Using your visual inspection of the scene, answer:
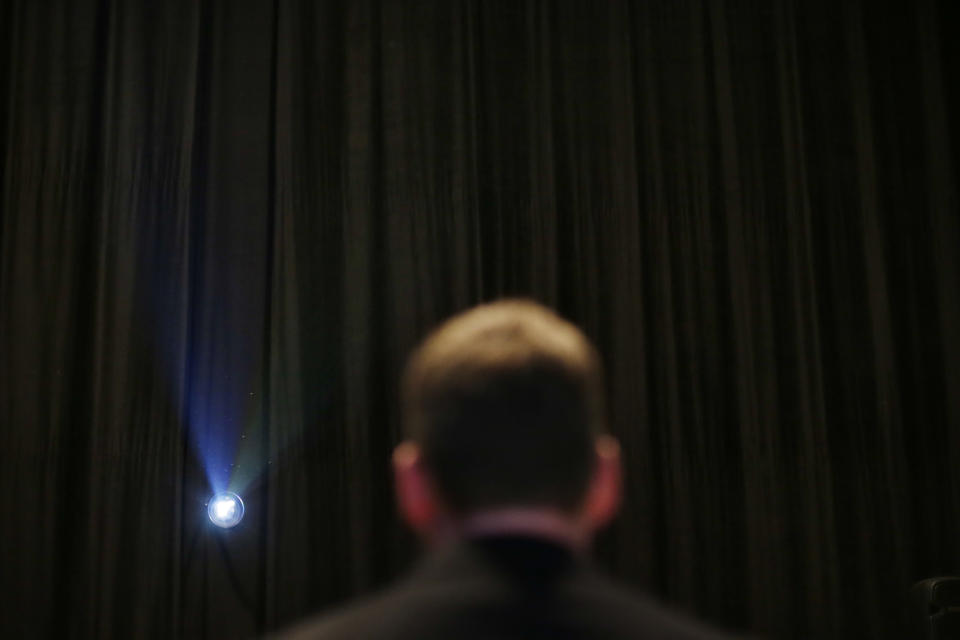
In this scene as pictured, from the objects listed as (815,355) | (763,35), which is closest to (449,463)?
(815,355)

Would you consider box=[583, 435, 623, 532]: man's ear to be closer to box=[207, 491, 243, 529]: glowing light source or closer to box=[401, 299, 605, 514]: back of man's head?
box=[401, 299, 605, 514]: back of man's head

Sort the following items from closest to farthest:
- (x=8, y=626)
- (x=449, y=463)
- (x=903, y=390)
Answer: (x=449, y=463) < (x=8, y=626) < (x=903, y=390)

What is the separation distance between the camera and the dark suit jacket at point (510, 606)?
31.9 inches

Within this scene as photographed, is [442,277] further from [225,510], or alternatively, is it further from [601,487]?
[601,487]

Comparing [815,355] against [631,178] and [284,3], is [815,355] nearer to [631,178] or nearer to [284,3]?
[631,178]

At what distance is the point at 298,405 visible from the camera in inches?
152

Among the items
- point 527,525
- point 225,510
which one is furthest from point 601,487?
point 225,510

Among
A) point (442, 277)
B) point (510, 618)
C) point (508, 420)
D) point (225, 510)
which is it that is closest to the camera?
point (510, 618)

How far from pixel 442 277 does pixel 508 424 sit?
302cm

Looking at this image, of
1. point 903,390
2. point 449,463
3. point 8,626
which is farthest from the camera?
point 903,390

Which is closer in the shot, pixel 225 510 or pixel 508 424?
pixel 508 424

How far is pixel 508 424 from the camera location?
3.02 ft

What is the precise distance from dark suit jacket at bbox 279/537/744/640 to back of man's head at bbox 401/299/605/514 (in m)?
0.07

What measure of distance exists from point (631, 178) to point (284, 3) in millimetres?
1433
